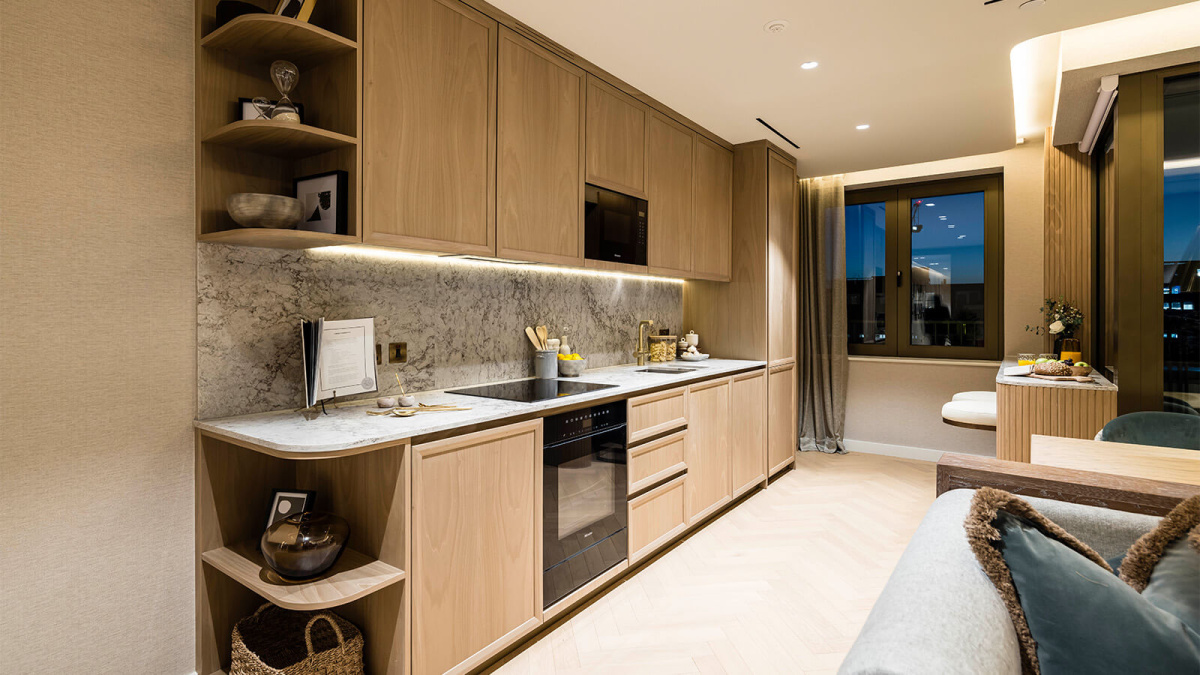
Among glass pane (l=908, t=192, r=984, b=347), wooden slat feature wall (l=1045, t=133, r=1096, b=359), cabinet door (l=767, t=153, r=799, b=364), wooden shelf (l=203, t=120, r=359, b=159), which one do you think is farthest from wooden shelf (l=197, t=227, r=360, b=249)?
glass pane (l=908, t=192, r=984, b=347)

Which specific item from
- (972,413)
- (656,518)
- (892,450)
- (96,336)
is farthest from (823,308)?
(96,336)

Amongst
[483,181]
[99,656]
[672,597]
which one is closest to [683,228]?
[483,181]

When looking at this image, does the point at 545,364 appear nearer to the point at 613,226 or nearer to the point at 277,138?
the point at 613,226

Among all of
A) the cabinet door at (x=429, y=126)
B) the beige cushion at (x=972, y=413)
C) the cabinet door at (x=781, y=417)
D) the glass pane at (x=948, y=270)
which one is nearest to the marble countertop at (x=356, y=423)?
the cabinet door at (x=429, y=126)

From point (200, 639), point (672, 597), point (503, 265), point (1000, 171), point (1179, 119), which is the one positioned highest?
point (1000, 171)

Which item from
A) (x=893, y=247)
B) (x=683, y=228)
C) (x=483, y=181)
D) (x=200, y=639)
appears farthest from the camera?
(x=893, y=247)

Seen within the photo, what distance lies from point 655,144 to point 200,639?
3.07m

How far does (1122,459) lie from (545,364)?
88.3 inches

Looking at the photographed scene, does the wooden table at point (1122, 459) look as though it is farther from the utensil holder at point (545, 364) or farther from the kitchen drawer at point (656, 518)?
the utensil holder at point (545, 364)

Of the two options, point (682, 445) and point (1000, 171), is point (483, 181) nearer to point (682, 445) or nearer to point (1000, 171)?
point (682, 445)

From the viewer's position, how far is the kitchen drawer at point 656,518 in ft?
8.98

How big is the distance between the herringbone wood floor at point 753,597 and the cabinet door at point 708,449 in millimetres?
162

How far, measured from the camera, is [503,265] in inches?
113

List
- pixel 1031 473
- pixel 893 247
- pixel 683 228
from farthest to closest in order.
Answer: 1. pixel 893 247
2. pixel 683 228
3. pixel 1031 473
